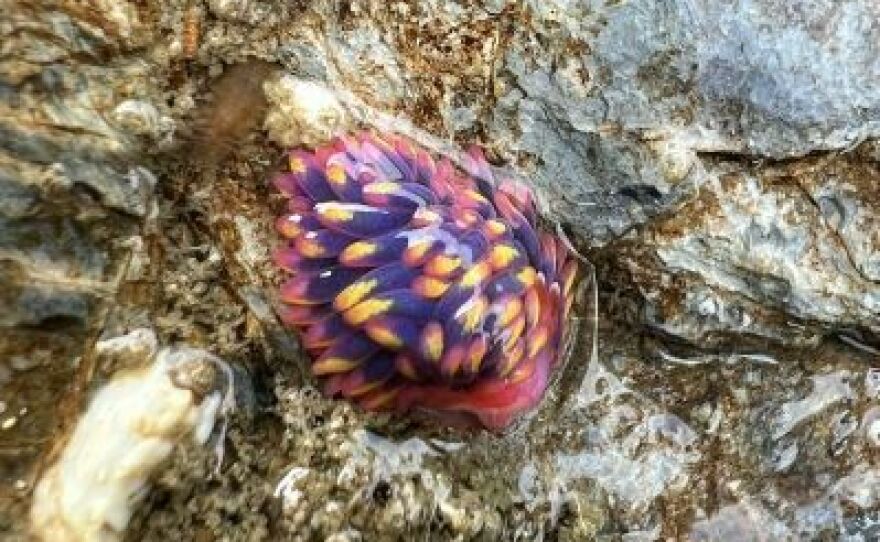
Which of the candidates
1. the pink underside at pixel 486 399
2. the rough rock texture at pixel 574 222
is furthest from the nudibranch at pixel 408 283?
the rough rock texture at pixel 574 222

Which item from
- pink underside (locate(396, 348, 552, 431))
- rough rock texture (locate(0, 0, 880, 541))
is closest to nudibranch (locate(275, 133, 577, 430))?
pink underside (locate(396, 348, 552, 431))

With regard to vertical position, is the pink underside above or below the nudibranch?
below

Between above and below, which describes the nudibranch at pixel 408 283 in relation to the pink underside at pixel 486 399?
above

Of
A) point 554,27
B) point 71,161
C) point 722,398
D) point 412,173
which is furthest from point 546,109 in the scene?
point 71,161

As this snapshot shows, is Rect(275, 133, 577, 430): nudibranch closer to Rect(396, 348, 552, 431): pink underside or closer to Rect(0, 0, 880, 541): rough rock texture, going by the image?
Rect(396, 348, 552, 431): pink underside

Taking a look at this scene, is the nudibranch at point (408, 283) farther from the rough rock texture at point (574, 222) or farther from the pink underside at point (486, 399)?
the rough rock texture at point (574, 222)

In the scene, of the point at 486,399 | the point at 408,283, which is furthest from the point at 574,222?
the point at 408,283

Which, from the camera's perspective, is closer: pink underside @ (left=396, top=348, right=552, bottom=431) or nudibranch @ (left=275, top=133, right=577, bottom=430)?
nudibranch @ (left=275, top=133, right=577, bottom=430)

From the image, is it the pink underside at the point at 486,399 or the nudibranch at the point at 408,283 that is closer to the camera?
the nudibranch at the point at 408,283
